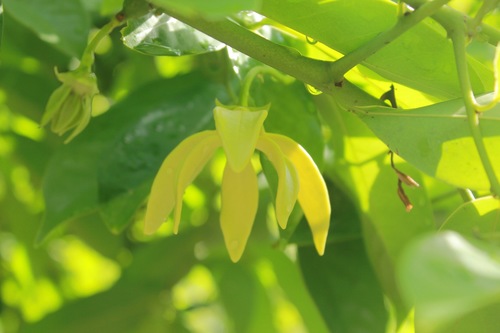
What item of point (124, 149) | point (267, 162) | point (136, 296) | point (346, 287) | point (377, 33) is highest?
point (377, 33)

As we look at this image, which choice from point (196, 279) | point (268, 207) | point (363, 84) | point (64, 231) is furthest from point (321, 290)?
point (196, 279)

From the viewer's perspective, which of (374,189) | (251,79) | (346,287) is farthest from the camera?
(346,287)

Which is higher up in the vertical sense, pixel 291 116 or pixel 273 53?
pixel 273 53

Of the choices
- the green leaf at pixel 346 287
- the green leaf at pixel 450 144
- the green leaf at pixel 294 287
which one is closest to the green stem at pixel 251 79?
the green leaf at pixel 450 144

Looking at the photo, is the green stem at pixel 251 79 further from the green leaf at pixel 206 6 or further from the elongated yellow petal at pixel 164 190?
the green leaf at pixel 206 6

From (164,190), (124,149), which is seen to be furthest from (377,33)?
(124,149)

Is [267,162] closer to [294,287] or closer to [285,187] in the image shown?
[285,187]

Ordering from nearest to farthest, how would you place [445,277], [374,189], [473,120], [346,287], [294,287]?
[445,277]
[473,120]
[374,189]
[346,287]
[294,287]
